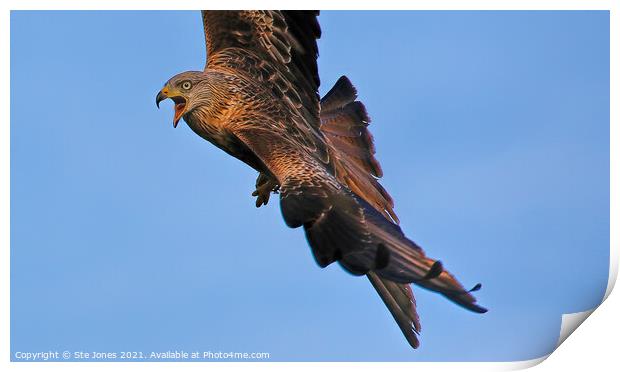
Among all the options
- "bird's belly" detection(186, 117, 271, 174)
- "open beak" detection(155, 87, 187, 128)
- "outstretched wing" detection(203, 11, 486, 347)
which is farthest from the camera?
"open beak" detection(155, 87, 187, 128)

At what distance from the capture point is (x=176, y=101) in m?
5.39

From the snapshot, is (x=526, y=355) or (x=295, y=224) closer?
(x=295, y=224)

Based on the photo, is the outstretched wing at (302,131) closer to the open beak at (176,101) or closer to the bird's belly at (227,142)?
the bird's belly at (227,142)

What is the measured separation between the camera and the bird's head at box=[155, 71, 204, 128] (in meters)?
5.30

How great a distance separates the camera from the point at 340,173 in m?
5.39

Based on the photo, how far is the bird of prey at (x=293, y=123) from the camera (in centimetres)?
498

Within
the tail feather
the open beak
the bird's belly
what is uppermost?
the open beak

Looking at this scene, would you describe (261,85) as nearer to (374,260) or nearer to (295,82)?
(295,82)

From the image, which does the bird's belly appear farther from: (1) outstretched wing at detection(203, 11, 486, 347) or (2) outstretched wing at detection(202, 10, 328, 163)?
(2) outstretched wing at detection(202, 10, 328, 163)

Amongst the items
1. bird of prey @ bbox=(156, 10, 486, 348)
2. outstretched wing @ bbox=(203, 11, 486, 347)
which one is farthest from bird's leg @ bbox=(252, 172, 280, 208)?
outstretched wing @ bbox=(203, 11, 486, 347)

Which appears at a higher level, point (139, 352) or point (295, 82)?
point (295, 82)

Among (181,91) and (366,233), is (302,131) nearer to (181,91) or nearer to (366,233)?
(181,91)
